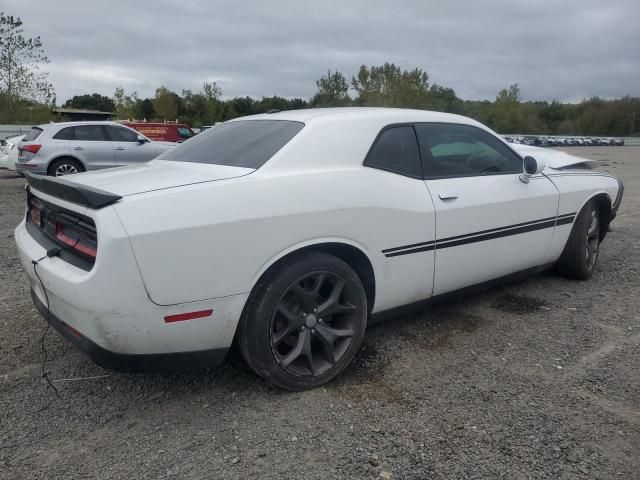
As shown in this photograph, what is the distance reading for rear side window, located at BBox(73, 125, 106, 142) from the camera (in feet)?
38.5

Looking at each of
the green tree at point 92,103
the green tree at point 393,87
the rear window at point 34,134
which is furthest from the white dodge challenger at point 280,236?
the green tree at point 92,103

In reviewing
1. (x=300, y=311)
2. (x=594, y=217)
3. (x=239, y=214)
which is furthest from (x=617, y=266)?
(x=239, y=214)

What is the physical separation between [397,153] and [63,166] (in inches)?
404

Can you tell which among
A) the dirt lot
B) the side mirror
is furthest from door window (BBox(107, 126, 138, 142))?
the side mirror

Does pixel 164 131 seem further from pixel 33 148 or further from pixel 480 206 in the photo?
pixel 480 206

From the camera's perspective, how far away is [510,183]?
383 centimetres

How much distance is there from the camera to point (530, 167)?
384 centimetres

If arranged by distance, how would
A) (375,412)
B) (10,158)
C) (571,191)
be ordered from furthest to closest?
(10,158) < (571,191) < (375,412)

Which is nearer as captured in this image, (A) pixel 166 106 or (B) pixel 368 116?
(B) pixel 368 116

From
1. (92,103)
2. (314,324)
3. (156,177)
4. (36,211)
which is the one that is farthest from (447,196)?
(92,103)

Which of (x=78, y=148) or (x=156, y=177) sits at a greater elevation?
(x=156, y=177)

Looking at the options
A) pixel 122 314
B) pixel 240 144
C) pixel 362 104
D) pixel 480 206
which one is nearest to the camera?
pixel 122 314

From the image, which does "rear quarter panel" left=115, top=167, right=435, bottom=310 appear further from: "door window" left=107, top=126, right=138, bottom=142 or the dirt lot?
"door window" left=107, top=126, right=138, bottom=142

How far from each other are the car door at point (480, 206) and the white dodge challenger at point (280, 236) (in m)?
0.01
